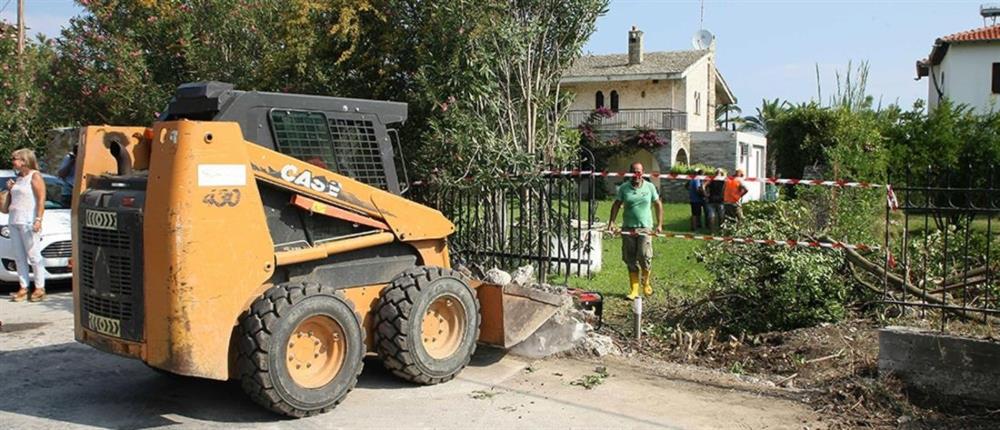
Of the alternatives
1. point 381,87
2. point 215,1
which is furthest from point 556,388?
point 215,1

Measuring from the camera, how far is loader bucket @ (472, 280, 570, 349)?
7.43 metres

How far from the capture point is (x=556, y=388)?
6.89 metres

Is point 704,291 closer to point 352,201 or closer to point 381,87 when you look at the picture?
point 352,201

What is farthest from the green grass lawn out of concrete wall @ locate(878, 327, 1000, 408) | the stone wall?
the stone wall

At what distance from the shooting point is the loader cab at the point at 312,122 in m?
6.14

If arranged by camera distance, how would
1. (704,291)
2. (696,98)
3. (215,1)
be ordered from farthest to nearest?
1. (696,98)
2. (215,1)
3. (704,291)

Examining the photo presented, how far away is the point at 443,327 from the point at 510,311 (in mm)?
691

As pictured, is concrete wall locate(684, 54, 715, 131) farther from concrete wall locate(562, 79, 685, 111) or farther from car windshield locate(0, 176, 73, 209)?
car windshield locate(0, 176, 73, 209)

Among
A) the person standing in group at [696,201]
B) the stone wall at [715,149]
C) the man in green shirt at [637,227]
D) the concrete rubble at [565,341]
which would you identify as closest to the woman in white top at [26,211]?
the concrete rubble at [565,341]

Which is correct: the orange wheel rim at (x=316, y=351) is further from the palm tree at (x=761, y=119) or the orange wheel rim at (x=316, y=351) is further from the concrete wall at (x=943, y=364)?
the palm tree at (x=761, y=119)

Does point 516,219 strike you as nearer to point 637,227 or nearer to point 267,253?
point 637,227

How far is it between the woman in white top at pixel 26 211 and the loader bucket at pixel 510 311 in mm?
6181

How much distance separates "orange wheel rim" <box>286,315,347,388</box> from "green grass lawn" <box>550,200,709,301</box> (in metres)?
4.44

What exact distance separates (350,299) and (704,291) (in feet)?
13.3
